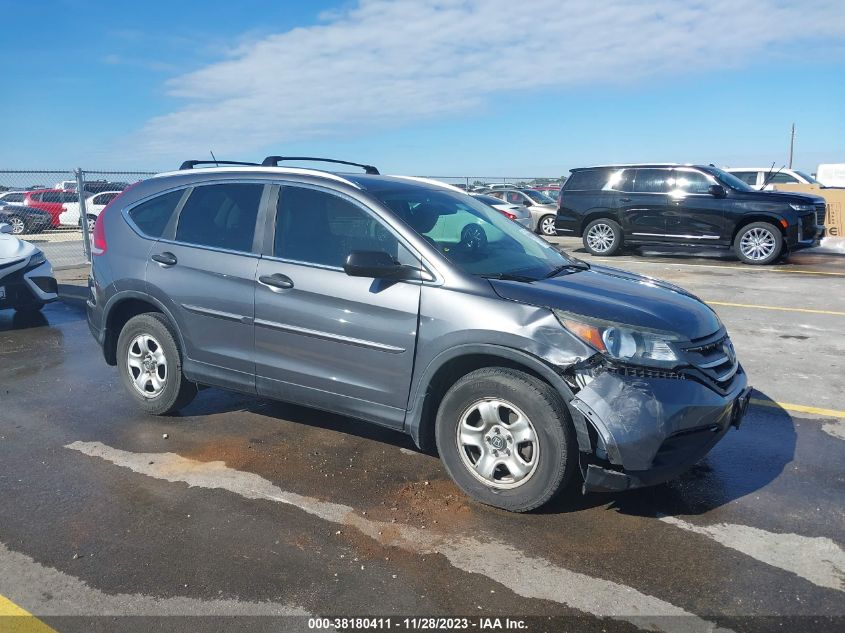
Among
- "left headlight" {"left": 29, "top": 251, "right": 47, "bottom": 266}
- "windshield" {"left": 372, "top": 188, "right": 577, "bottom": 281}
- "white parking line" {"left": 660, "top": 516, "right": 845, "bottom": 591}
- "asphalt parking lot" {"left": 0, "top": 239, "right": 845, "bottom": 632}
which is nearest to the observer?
"asphalt parking lot" {"left": 0, "top": 239, "right": 845, "bottom": 632}

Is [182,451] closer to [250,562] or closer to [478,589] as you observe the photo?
[250,562]

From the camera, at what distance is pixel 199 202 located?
16.1 ft

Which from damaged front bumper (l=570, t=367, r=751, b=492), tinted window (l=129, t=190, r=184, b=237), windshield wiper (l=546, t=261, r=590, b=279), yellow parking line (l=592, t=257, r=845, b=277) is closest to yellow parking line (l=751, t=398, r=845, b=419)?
windshield wiper (l=546, t=261, r=590, b=279)

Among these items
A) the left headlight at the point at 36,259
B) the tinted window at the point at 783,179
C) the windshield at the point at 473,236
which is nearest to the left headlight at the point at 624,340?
the windshield at the point at 473,236

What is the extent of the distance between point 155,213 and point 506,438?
311cm

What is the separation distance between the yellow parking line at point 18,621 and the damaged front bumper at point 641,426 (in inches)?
95.6

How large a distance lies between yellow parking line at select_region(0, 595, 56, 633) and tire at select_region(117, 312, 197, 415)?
215 centimetres

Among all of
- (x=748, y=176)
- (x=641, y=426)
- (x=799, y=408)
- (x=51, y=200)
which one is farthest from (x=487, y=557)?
(x=51, y=200)

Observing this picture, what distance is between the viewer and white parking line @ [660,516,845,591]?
313 centimetres

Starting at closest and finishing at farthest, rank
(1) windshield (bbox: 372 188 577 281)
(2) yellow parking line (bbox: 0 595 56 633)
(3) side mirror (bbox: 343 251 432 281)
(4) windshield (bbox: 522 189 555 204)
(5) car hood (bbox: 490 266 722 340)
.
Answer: (2) yellow parking line (bbox: 0 595 56 633) < (5) car hood (bbox: 490 266 722 340) < (3) side mirror (bbox: 343 251 432 281) < (1) windshield (bbox: 372 188 577 281) < (4) windshield (bbox: 522 189 555 204)

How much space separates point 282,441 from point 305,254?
4.22 feet

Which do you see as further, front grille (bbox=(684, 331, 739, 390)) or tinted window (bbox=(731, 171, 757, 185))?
tinted window (bbox=(731, 171, 757, 185))

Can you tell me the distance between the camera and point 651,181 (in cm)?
1470

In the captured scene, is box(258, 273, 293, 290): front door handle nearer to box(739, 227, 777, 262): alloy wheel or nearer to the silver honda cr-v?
the silver honda cr-v
